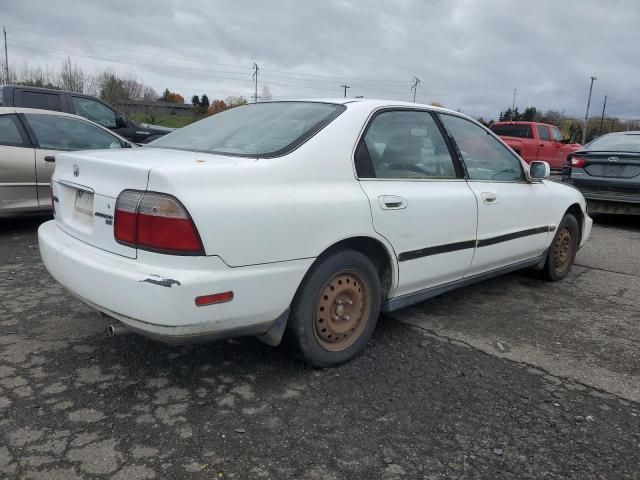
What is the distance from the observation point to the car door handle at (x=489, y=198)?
379cm

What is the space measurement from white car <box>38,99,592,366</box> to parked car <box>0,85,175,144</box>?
258 inches

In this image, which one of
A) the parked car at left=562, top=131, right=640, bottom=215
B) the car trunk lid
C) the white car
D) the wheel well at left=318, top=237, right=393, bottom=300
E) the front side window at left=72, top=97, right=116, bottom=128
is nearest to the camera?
the white car

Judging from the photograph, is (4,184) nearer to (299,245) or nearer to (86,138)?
(86,138)

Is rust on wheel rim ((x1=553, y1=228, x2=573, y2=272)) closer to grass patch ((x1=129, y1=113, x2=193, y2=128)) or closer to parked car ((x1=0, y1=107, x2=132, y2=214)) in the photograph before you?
parked car ((x1=0, y1=107, x2=132, y2=214))

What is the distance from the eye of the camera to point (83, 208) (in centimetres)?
279

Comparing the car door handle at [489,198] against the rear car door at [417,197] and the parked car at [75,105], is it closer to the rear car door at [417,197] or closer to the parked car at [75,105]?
the rear car door at [417,197]

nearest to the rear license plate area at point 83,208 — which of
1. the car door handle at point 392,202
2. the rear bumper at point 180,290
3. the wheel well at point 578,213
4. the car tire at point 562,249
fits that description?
the rear bumper at point 180,290

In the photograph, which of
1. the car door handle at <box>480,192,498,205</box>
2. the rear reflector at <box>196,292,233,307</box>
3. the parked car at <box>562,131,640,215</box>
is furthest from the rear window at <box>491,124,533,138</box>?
the rear reflector at <box>196,292,233,307</box>

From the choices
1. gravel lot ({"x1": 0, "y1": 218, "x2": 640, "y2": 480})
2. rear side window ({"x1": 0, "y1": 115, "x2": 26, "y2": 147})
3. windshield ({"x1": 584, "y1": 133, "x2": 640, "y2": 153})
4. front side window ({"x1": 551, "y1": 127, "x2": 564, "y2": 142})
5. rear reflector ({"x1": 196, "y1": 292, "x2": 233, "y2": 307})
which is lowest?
gravel lot ({"x1": 0, "y1": 218, "x2": 640, "y2": 480})

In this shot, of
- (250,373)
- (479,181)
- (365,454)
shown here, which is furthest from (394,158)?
(365,454)

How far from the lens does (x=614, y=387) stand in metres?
2.99

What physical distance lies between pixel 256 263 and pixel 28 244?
419 centimetres

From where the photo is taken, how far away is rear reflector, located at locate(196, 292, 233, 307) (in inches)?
90.8

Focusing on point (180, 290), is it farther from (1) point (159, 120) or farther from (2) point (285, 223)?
(1) point (159, 120)
